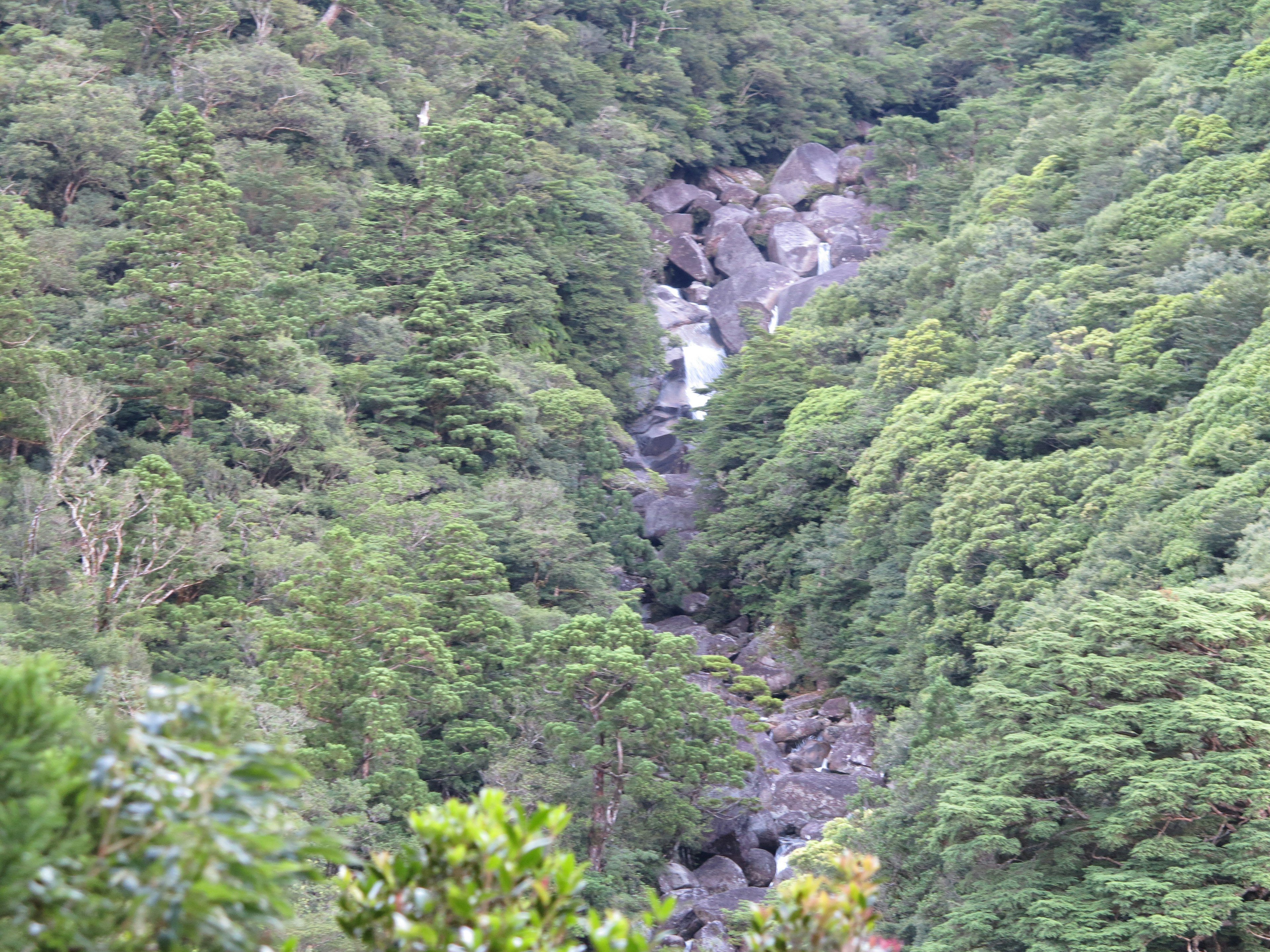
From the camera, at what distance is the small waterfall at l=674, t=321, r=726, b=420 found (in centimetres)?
4050

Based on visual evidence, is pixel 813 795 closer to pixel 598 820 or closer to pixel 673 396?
pixel 598 820

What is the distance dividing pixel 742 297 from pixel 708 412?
942 centimetres

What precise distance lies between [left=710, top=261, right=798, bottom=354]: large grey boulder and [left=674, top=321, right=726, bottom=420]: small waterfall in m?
0.44

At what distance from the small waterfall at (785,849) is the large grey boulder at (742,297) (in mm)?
23263

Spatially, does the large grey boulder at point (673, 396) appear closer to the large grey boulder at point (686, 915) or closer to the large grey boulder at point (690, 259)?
the large grey boulder at point (690, 259)

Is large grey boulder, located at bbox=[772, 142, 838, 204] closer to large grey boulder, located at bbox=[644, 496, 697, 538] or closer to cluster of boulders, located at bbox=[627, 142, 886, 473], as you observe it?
cluster of boulders, located at bbox=[627, 142, 886, 473]

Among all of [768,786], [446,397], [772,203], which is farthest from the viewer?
[772,203]

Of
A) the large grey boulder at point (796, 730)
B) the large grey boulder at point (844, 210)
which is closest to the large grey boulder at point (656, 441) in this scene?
the large grey boulder at point (844, 210)

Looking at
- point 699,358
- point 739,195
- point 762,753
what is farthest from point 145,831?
point 739,195

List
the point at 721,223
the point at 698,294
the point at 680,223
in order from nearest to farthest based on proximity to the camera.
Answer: the point at 698,294 → the point at 680,223 → the point at 721,223

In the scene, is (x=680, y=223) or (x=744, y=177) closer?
(x=680, y=223)

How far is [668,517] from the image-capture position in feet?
113

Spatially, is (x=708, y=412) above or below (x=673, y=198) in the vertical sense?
below

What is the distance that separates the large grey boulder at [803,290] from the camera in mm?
42281
